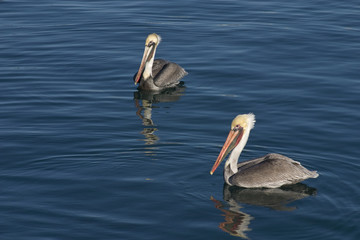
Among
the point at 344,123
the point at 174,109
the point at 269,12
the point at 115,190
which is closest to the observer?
the point at 115,190

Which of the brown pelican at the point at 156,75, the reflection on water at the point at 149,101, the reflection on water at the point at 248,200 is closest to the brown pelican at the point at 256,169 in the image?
the reflection on water at the point at 248,200

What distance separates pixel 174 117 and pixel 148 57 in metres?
3.56

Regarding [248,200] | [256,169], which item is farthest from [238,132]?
[248,200]

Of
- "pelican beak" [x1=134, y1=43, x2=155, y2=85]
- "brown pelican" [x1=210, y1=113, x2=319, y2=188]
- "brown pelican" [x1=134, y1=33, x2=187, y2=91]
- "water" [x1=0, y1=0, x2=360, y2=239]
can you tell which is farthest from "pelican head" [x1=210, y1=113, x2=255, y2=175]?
"pelican beak" [x1=134, y1=43, x2=155, y2=85]

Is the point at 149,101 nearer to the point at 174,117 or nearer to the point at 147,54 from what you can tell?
the point at 147,54

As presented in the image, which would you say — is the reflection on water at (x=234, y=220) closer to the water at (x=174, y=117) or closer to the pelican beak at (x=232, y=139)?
the water at (x=174, y=117)

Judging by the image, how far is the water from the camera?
484 inches

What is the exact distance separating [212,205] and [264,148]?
3043 mm

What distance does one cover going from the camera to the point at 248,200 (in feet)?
43.2

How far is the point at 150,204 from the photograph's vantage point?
41.8 ft

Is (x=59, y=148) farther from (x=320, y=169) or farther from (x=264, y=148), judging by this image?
(x=320, y=169)

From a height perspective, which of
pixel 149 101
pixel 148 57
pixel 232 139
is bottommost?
pixel 149 101

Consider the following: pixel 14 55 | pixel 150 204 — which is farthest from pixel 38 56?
pixel 150 204

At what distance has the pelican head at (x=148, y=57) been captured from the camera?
20109 millimetres
